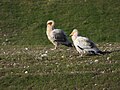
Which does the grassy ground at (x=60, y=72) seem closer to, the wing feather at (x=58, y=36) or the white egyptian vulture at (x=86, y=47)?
the white egyptian vulture at (x=86, y=47)

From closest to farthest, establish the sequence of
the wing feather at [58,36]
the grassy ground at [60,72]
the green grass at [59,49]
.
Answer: the grassy ground at [60,72]
the green grass at [59,49]
the wing feather at [58,36]

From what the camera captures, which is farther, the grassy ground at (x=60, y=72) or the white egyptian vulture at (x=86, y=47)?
the white egyptian vulture at (x=86, y=47)

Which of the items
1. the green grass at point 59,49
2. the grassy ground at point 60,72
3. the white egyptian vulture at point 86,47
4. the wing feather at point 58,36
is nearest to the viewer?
the grassy ground at point 60,72

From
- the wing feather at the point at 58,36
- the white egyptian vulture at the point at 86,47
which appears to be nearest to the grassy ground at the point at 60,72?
the white egyptian vulture at the point at 86,47

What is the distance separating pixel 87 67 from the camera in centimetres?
1395

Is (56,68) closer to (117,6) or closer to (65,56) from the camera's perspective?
(65,56)

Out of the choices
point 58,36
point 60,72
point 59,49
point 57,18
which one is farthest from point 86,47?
point 57,18

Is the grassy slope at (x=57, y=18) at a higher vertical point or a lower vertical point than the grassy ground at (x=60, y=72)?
lower

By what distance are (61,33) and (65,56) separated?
6.75 ft

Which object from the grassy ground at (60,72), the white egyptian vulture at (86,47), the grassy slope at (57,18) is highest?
the white egyptian vulture at (86,47)

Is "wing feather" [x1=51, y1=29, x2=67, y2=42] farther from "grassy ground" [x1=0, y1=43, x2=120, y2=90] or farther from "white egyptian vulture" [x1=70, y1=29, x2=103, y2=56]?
"white egyptian vulture" [x1=70, y1=29, x2=103, y2=56]

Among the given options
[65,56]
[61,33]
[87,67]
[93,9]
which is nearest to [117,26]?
[93,9]

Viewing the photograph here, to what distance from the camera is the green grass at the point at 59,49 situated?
1298cm

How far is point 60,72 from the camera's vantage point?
530 inches
